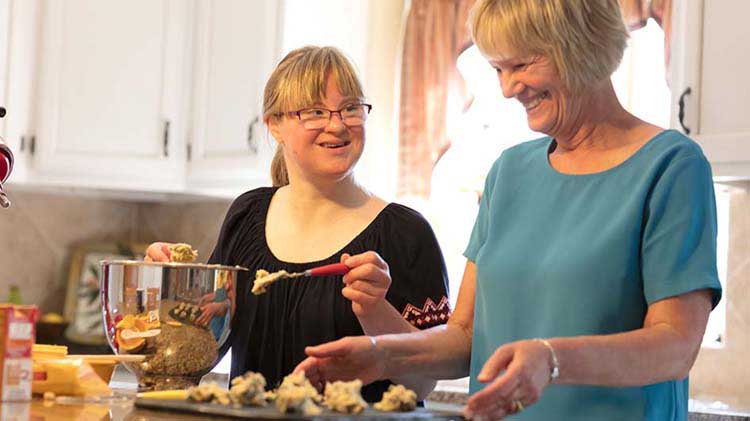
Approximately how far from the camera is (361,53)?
3.49 metres

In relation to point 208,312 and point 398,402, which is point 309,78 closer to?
point 208,312

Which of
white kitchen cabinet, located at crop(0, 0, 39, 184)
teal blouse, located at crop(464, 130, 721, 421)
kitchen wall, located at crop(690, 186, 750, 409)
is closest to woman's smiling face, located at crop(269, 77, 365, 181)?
teal blouse, located at crop(464, 130, 721, 421)

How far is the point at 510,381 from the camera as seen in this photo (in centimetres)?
117

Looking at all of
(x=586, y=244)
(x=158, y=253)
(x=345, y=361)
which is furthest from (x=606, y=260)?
(x=158, y=253)

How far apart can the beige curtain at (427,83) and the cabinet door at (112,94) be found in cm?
66

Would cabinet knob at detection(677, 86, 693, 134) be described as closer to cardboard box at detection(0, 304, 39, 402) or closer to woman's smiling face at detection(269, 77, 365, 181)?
woman's smiling face at detection(269, 77, 365, 181)

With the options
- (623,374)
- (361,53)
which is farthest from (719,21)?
(623,374)

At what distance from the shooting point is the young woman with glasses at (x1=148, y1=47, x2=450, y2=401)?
5.98 ft

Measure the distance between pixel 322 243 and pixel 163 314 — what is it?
0.36 m

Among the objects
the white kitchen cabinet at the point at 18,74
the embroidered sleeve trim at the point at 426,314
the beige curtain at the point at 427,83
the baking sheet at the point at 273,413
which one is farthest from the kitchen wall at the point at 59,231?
the baking sheet at the point at 273,413

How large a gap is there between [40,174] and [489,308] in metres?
2.20

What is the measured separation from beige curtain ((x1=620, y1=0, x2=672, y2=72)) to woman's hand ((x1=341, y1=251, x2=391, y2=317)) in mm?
1598

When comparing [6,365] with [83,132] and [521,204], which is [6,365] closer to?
[521,204]

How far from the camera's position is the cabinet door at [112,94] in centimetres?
345
